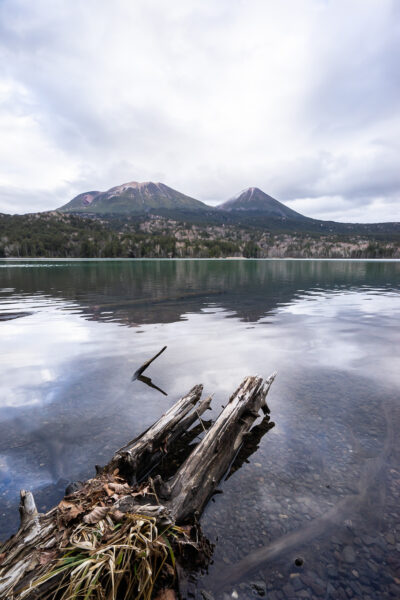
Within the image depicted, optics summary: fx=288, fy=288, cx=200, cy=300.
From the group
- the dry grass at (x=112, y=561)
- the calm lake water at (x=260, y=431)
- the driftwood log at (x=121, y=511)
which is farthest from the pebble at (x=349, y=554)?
the dry grass at (x=112, y=561)

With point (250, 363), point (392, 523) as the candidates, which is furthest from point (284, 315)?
point (392, 523)

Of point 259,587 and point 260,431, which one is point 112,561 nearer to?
point 259,587

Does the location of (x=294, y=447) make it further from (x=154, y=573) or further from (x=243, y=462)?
(x=154, y=573)

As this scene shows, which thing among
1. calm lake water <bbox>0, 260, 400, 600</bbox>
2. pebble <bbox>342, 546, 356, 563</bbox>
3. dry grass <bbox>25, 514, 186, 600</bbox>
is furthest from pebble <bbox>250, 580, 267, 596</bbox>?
pebble <bbox>342, 546, 356, 563</bbox>

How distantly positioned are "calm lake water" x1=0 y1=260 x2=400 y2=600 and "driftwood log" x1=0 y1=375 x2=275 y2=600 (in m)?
0.68

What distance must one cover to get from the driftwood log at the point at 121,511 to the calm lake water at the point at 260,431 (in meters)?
0.68

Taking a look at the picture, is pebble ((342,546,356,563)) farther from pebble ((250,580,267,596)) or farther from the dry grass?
the dry grass

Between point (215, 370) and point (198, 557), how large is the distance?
7.96 meters

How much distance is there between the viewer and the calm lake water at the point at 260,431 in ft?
14.1

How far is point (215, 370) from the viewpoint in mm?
12109

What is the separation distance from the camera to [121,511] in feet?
12.4

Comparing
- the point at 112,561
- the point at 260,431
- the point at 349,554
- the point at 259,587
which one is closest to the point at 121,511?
the point at 112,561

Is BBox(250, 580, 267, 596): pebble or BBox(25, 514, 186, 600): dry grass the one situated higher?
BBox(25, 514, 186, 600): dry grass

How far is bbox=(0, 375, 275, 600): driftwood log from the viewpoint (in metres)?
3.05
